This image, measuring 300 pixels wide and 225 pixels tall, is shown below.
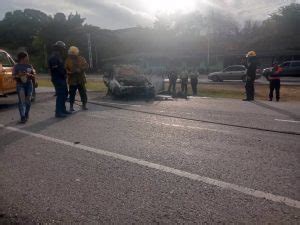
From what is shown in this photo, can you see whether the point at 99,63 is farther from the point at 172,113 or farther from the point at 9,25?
the point at 172,113

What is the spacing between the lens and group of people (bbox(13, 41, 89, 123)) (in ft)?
29.1

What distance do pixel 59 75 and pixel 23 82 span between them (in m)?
1.11

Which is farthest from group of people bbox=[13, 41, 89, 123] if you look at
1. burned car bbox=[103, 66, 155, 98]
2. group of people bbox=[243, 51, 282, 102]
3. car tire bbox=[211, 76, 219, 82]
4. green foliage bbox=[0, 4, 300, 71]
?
green foliage bbox=[0, 4, 300, 71]

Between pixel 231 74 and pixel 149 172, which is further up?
pixel 149 172

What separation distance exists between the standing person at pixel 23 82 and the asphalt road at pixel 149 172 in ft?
1.44

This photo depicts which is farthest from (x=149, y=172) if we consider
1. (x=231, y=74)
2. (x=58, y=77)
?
(x=231, y=74)

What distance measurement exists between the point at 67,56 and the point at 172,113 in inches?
135

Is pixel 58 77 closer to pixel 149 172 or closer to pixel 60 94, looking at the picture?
pixel 60 94

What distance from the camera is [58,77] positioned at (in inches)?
385

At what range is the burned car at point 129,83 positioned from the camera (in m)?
14.8

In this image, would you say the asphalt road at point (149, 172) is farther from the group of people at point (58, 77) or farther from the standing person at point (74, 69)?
the standing person at point (74, 69)

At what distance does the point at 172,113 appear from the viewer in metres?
10.6

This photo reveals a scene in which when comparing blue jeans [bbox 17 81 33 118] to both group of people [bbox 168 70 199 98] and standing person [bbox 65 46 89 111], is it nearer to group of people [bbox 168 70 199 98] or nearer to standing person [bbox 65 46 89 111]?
standing person [bbox 65 46 89 111]

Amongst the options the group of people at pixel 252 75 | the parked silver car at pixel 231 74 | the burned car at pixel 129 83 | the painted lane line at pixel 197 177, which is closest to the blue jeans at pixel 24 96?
the painted lane line at pixel 197 177
